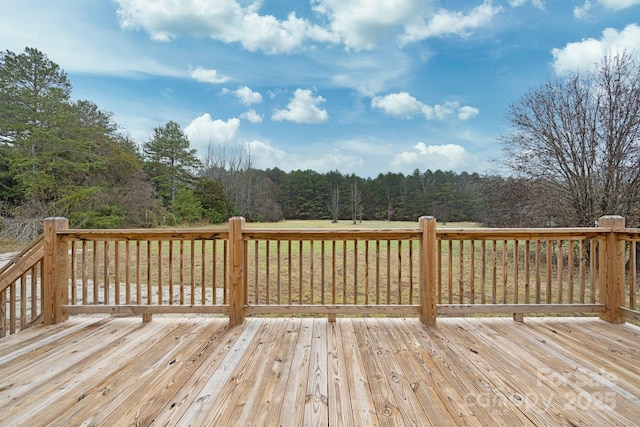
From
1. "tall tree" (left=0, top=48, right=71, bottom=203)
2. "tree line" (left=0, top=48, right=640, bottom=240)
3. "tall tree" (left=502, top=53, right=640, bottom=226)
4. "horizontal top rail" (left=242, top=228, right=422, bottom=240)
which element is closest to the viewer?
"horizontal top rail" (left=242, top=228, right=422, bottom=240)

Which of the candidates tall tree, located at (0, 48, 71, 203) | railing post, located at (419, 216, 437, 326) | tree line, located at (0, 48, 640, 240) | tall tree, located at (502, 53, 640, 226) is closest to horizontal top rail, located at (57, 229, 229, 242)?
railing post, located at (419, 216, 437, 326)

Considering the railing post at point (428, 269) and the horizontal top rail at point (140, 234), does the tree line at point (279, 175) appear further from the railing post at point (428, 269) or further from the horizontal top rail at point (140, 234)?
the horizontal top rail at point (140, 234)

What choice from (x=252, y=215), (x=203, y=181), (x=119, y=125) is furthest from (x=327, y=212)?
(x=119, y=125)

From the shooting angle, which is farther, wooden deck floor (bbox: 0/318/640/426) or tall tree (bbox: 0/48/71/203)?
tall tree (bbox: 0/48/71/203)

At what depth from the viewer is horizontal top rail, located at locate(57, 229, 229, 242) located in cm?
280

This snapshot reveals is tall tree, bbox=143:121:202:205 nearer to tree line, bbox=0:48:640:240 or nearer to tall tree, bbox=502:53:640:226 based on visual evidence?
tree line, bbox=0:48:640:240

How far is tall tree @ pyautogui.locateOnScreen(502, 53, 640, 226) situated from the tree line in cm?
2

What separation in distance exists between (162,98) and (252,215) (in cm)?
556

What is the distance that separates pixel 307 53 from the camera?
27.0 ft

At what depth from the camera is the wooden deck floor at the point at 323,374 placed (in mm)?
1446

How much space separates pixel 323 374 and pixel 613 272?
320 centimetres

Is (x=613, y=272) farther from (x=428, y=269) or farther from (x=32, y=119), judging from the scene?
(x=32, y=119)

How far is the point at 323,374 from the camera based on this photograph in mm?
1845

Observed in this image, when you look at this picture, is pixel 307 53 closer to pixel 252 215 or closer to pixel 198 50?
pixel 198 50
